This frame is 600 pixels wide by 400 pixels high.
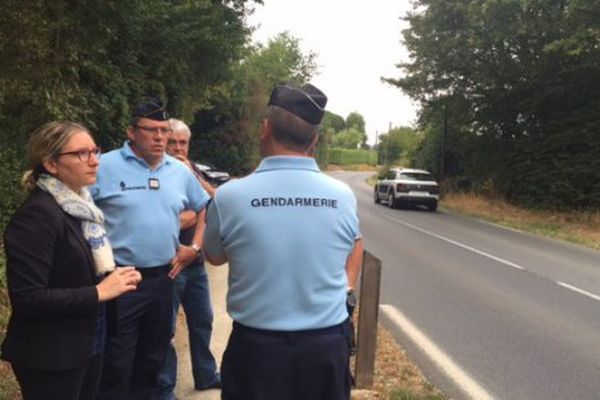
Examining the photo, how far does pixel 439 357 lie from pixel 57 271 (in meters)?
4.23

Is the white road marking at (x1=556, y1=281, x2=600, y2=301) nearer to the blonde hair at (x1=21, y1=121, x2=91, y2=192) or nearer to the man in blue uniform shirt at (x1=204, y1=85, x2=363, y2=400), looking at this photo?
the man in blue uniform shirt at (x1=204, y1=85, x2=363, y2=400)

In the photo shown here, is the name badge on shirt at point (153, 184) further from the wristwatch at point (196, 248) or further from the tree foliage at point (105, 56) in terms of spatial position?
the tree foliage at point (105, 56)

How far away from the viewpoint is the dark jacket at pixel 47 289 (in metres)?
2.38

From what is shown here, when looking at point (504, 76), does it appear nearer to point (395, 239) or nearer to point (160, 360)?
point (395, 239)

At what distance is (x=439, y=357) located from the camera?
589 centimetres

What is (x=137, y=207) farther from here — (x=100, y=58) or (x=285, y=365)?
(x=100, y=58)

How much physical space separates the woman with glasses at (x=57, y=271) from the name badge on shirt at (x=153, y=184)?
0.73m

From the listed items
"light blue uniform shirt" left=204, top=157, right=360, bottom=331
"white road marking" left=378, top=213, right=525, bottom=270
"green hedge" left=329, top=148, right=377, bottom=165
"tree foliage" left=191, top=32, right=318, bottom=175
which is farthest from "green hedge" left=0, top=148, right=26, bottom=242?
"green hedge" left=329, top=148, right=377, bottom=165

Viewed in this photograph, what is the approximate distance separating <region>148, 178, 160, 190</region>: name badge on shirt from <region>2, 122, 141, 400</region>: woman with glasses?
2.39 feet

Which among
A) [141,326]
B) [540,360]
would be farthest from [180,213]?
[540,360]

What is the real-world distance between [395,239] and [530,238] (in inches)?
A: 159

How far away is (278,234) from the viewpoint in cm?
225

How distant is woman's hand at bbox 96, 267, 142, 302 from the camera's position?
8.38ft

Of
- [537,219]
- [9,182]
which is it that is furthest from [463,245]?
[9,182]
